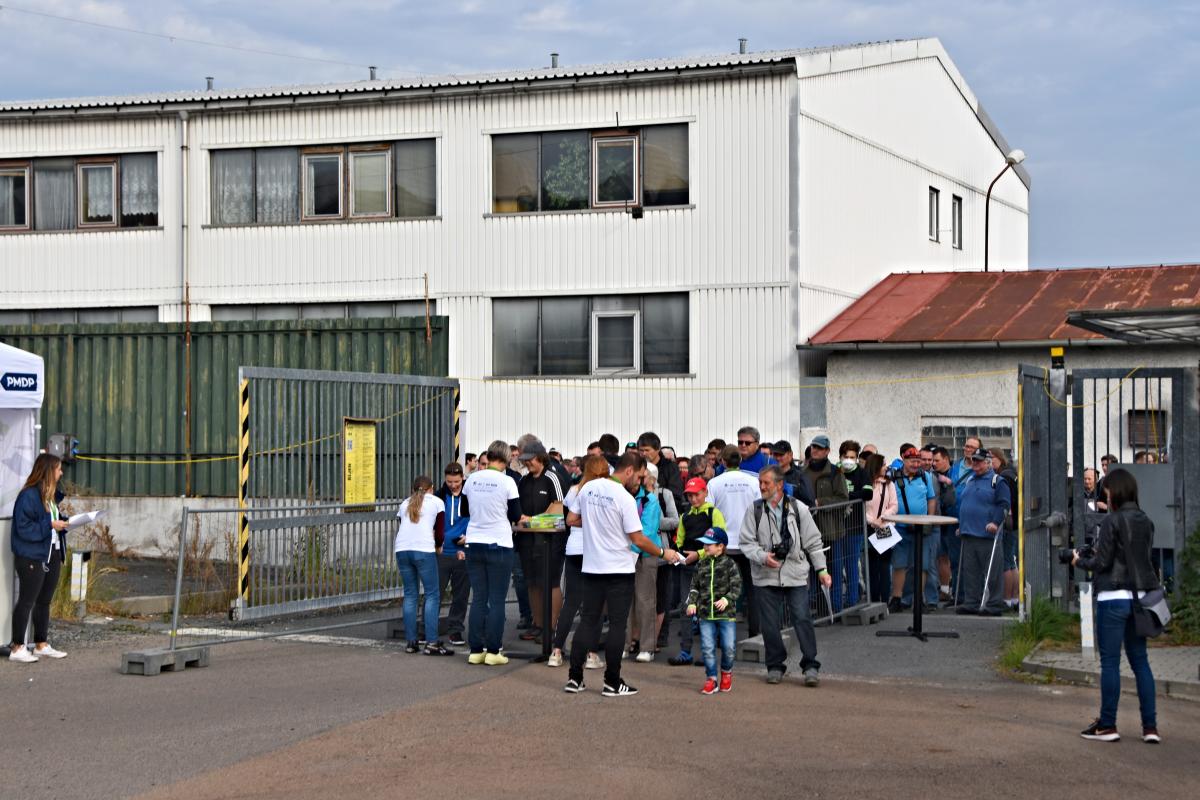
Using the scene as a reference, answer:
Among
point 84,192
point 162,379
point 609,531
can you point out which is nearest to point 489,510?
point 609,531

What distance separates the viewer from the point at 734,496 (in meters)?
13.1

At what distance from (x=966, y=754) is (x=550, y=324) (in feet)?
50.2

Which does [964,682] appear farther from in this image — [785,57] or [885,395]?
[785,57]

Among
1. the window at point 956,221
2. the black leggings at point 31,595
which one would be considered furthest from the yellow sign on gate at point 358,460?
the window at point 956,221

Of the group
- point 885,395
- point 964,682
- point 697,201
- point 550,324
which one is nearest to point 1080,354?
point 885,395

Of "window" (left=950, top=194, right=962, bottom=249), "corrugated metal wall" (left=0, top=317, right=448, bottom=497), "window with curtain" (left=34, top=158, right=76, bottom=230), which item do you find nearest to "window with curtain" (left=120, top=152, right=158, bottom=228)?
"window with curtain" (left=34, top=158, right=76, bottom=230)

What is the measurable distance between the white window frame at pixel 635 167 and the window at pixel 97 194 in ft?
28.4

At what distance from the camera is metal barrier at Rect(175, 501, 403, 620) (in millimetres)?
14641

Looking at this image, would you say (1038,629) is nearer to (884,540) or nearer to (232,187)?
(884,540)

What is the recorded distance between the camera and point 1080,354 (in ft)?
68.7

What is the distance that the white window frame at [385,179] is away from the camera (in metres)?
24.7

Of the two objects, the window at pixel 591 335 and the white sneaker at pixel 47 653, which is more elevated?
the window at pixel 591 335

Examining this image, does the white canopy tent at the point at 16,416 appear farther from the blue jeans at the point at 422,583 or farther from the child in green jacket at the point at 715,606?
the child in green jacket at the point at 715,606

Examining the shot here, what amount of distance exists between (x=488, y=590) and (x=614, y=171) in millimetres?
11709
